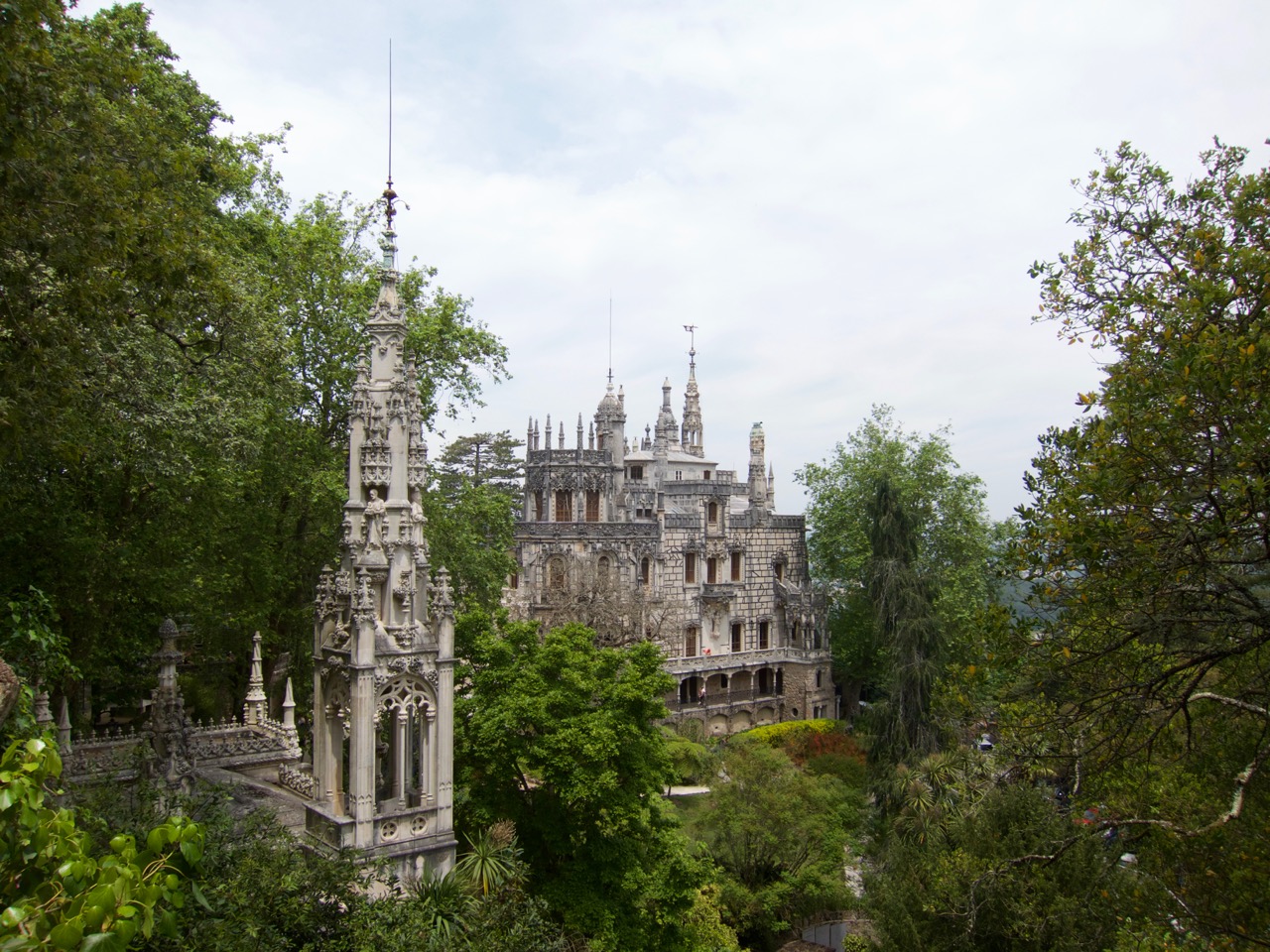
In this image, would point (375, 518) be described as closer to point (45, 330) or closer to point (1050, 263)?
point (45, 330)

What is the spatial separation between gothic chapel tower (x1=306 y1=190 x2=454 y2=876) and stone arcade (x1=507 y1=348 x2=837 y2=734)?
27231mm

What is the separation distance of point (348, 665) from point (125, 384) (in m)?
5.22

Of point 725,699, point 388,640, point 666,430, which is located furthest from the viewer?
point 666,430

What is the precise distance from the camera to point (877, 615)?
30359 millimetres

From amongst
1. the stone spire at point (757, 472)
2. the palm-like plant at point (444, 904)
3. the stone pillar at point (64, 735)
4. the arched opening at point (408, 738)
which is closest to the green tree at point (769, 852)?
the arched opening at point (408, 738)

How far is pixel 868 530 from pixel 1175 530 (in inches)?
1136

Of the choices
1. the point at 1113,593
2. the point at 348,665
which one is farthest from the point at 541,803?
the point at 1113,593

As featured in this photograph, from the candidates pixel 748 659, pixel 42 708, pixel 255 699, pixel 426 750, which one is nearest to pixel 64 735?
pixel 42 708

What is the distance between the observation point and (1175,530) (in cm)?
814

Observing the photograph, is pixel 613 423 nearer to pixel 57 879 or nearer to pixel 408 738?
pixel 408 738

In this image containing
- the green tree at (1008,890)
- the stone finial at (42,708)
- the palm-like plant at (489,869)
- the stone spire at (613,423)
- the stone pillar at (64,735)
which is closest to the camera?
the palm-like plant at (489,869)

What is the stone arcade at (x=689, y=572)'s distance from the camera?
41594mm

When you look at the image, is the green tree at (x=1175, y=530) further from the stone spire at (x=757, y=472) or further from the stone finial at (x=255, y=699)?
A: the stone spire at (x=757, y=472)

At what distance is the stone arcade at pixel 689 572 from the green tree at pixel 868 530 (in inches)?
61.0
